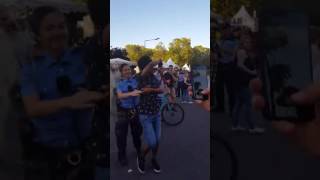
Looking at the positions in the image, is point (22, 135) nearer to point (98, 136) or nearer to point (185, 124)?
point (98, 136)

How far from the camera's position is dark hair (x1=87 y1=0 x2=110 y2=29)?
2.29 metres

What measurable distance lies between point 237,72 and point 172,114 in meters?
3.63

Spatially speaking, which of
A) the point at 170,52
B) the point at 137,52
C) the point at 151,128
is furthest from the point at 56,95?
the point at 170,52

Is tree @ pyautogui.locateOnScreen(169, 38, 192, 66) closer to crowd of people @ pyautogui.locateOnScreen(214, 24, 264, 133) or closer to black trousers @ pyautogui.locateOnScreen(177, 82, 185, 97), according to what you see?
black trousers @ pyautogui.locateOnScreen(177, 82, 185, 97)

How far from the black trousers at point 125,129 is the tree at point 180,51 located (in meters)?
0.70

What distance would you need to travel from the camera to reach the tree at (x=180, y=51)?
3.88 metres

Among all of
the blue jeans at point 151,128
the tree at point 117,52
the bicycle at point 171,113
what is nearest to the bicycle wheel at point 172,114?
the bicycle at point 171,113

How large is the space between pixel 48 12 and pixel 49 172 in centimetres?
72

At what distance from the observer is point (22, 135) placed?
234 cm

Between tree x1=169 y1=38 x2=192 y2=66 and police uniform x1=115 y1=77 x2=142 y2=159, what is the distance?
49 centimetres

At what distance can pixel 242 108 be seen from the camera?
228 cm

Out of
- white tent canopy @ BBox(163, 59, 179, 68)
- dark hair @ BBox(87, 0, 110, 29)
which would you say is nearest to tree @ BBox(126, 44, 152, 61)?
white tent canopy @ BBox(163, 59, 179, 68)

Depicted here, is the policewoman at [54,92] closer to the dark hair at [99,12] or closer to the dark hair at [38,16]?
the dark hair at [38,16]

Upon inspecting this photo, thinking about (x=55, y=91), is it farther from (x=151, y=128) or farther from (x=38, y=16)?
(x=151, y=128)
